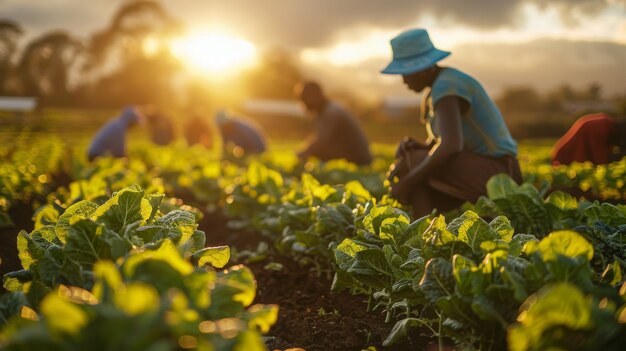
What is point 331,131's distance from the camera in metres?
7.57

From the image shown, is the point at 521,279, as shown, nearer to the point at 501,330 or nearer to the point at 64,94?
the point at 501,330

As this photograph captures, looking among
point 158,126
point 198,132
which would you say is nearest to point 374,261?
point 158,126

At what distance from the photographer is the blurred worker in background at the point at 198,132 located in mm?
15738

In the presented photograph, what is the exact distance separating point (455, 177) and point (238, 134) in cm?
687

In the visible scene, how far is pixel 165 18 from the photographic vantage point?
43812 millimetres

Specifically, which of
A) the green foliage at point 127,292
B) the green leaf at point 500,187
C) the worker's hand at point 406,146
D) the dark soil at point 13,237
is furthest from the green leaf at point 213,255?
the worker's hand at point 406,146

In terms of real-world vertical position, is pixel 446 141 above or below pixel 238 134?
above

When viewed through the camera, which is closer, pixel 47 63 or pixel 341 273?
pixel 341 273

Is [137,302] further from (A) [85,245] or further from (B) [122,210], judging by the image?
(B) [122,210]

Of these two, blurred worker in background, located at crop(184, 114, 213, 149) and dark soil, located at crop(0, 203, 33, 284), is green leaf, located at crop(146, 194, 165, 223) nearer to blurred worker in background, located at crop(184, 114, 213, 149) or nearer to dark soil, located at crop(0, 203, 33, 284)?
dark soil, located at crop(0, 203, 33, 284)

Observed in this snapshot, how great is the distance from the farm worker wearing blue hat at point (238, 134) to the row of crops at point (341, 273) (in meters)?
6.27

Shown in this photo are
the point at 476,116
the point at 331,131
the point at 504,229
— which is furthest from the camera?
the point at 331,131

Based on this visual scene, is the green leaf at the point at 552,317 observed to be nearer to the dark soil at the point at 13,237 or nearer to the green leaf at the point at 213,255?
the green leaf at the point at 213,255

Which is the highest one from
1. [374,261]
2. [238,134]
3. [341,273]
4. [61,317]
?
[61,317]
